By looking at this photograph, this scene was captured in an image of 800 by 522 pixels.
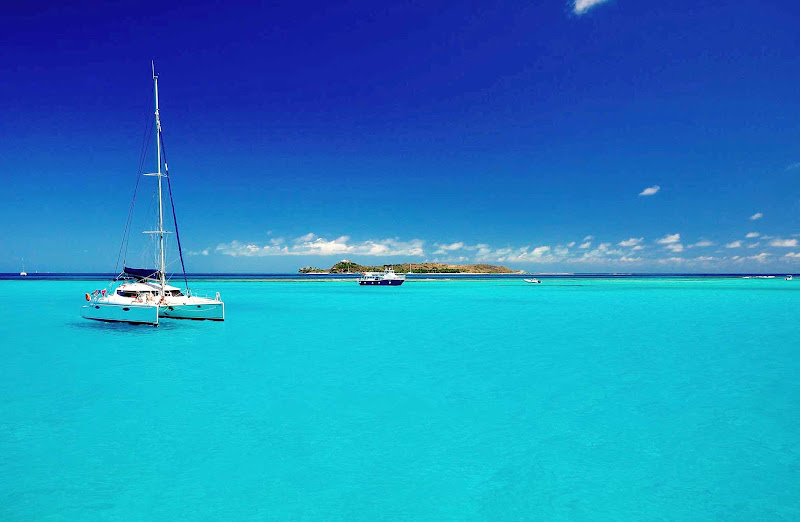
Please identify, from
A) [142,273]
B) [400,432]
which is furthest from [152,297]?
[400,432]

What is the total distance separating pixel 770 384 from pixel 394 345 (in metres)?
17.2

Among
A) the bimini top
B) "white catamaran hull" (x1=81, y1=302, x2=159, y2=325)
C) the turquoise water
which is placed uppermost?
the bimini top

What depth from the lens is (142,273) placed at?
128 ft

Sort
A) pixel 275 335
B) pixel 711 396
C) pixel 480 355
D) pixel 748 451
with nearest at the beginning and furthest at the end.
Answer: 1. pixel 748 451
2. pixel 711 396
3. pixel 480 355
4. pixel 275 335

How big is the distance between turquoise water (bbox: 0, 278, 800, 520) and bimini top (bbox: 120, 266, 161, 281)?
38.5 ft

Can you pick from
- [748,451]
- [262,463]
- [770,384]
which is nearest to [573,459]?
[748,451]

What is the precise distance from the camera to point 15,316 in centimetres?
4362

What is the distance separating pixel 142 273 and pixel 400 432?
3430 centimetres

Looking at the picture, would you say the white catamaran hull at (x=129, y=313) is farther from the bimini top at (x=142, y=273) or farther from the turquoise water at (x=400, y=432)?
the turquoise water at (x=400, y=432)

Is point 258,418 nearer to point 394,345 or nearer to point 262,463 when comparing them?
point 262,463

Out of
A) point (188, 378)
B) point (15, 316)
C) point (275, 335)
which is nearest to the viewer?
point (188, 378)

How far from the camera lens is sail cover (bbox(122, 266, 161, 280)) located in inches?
1498

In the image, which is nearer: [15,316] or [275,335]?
[275,335]

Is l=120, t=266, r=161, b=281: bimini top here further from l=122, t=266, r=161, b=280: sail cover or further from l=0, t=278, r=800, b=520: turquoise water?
l=0, t=278, r=800, b=520: turquoise water
